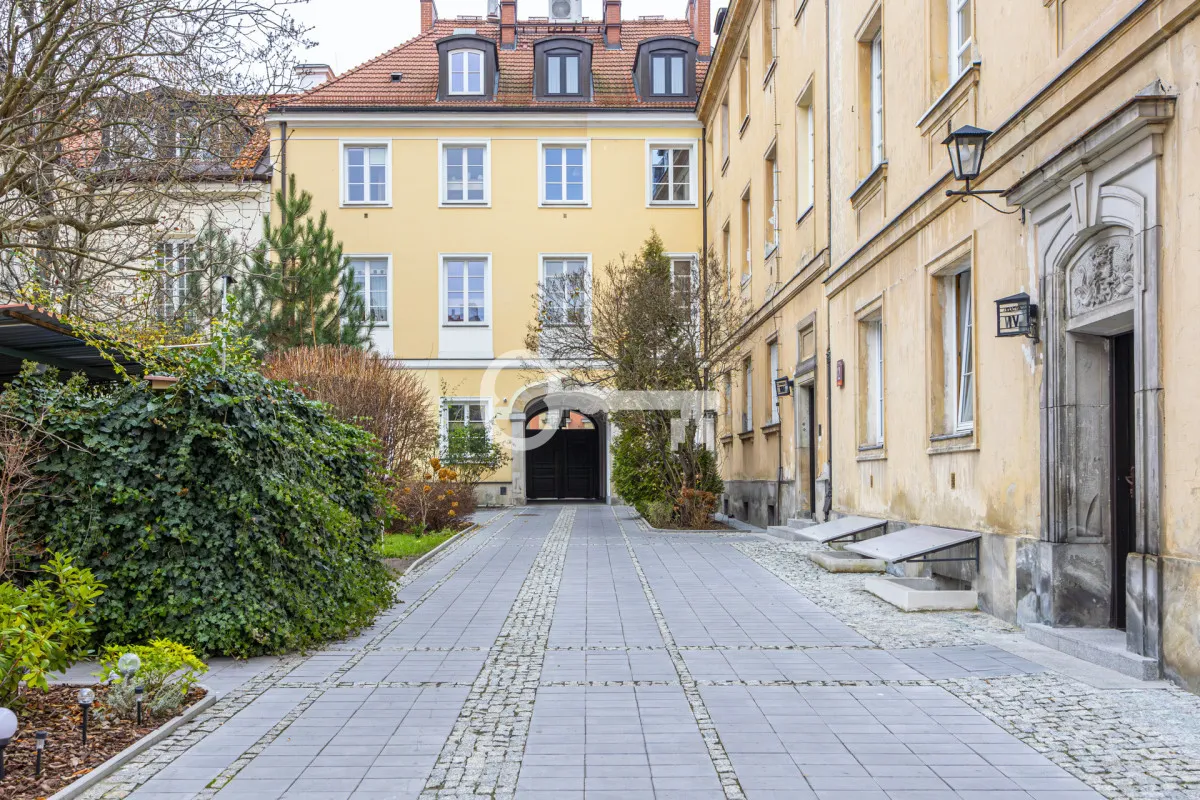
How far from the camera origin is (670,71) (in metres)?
32.8

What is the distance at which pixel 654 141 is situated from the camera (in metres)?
31.8

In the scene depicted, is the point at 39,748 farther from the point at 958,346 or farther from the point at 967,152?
the point at 958,346

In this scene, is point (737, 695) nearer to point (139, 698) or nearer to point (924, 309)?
point (139, 698)

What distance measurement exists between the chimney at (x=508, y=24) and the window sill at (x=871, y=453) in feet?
77.7

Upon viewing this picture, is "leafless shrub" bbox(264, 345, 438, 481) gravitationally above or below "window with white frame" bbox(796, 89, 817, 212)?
below

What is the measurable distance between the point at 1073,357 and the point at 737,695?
12.6 ft

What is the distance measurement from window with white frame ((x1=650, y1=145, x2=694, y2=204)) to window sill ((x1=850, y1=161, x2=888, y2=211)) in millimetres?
17112

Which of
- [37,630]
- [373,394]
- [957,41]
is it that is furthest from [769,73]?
[37,630]

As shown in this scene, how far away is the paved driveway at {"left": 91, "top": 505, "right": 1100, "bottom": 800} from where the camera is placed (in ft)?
16.6

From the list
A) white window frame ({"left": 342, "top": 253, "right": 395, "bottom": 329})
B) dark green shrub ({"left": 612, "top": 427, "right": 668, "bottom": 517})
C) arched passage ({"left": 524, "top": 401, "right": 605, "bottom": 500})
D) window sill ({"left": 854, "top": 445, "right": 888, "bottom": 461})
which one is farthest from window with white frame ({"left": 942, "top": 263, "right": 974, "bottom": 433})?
arched passage ({"left": 524, "top": 401, "right": 605, "bottom": 500})

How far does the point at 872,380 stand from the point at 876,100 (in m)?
3.68

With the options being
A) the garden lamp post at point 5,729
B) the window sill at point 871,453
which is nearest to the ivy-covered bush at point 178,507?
the garden lamp post at point 5,729

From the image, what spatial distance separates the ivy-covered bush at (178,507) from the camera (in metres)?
7.67

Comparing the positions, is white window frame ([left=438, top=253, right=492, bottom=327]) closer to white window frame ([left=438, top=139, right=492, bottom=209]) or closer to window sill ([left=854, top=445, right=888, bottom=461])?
white window frame ([left=438, top=139, right=492, bottom=209])
